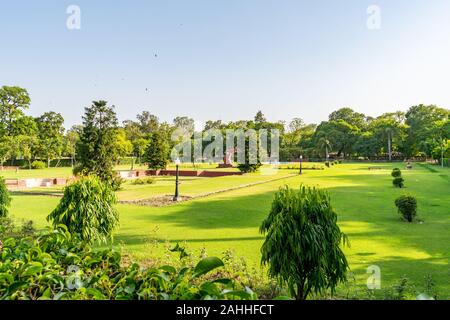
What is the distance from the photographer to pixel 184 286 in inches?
70.1

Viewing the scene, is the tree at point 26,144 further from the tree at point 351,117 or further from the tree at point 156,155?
the tree at point 351,117

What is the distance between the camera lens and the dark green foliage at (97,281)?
1.68 meters

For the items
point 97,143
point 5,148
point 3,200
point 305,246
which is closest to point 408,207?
point 305,246

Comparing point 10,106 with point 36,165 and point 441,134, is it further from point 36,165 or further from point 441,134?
point 441,134

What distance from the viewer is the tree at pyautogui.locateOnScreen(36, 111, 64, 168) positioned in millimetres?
54969

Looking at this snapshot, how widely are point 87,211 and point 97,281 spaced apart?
4750 millimetres

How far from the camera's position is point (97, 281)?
76.0 inches

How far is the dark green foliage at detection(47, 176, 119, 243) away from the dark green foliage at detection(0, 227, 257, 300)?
3877mm

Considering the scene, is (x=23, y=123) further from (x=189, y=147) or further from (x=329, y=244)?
(x=329, y=244)

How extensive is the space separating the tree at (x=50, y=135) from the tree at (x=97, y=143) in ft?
131

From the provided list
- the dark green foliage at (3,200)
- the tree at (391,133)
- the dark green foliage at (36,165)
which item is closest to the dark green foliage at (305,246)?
the dark green foliage at (3,200)
